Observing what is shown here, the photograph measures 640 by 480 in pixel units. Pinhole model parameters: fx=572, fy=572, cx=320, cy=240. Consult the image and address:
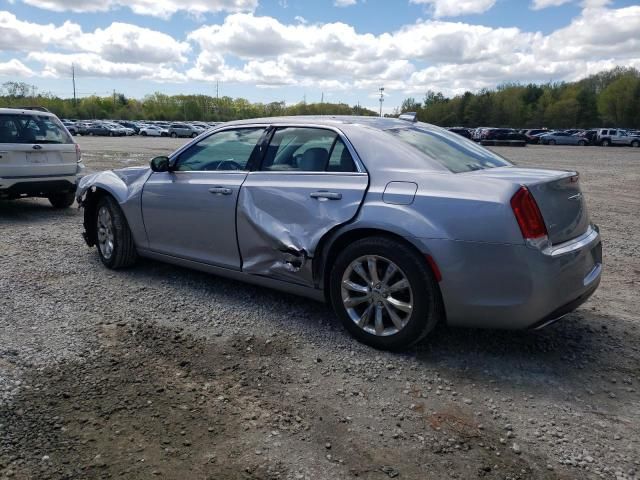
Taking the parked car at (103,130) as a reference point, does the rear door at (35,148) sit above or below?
below

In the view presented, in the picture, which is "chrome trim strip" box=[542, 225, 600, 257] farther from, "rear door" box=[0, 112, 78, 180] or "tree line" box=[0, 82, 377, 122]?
"tree line" box=[0, 82, 377, 122]

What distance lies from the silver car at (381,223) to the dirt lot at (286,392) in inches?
14.0

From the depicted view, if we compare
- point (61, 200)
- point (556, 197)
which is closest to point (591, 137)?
point (61, 200)

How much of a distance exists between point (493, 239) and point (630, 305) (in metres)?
2.29

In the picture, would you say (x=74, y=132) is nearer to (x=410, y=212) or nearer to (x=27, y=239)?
(x=27, y=239)

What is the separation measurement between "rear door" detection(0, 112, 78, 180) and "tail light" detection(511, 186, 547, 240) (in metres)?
7.55

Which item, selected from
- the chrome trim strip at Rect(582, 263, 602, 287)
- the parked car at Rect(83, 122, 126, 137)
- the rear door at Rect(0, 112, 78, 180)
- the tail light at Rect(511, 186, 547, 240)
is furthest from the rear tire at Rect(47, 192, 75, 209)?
the parked car at Rect(83, 122, 126, 137)

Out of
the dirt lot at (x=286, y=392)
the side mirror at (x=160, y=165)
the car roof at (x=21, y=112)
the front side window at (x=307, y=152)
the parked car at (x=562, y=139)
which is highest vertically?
the parked car at (x=562, y=139)

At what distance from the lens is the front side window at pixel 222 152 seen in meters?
4.77

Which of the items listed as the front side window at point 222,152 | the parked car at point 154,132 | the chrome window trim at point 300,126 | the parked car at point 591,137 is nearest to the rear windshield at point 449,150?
the chrome window trim at point 300,126

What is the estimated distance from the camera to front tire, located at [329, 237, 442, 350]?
12.0 ft

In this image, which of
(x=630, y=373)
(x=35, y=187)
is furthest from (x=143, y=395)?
(x=35, y=187)

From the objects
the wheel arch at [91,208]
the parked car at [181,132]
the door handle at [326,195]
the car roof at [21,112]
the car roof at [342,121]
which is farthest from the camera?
the parked car at [181,132]

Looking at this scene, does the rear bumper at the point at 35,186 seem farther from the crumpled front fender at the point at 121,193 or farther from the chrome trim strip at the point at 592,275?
the chrome trim strip at the point at 592,275
